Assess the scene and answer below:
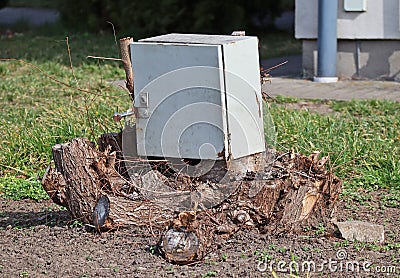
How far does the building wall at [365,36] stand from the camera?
9.45m

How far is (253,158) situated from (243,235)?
19.6 inches

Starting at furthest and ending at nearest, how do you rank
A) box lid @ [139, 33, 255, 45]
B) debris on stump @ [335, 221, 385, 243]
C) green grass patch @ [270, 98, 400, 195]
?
green grass patch @ [270, 98, 400, 195], debris on stump @ [335, 221, 385, 243], box lid @ [139, 33, 255, 45]

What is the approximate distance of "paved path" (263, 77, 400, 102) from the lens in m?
8.72

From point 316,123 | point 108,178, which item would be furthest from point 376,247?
point 316,123

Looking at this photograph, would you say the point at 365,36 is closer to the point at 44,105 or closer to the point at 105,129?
the point at 44,105

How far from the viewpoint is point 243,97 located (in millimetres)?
4281

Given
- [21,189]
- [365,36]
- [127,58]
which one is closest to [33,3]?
[365,36]

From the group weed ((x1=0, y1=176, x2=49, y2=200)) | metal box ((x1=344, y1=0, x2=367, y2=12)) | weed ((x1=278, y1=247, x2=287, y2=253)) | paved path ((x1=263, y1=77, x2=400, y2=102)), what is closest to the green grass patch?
paved path ((x1=263, y1=77, x2=400, y2=102))

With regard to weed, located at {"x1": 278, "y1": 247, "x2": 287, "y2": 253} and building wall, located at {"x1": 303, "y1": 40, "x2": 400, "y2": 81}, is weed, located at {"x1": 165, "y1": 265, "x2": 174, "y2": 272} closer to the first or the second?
weed, located at {"x1": 278, "y1": 247, "x2": 287, "y2": 253}

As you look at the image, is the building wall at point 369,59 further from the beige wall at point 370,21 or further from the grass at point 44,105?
the grass at point 44,105

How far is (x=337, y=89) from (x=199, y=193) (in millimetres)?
5193

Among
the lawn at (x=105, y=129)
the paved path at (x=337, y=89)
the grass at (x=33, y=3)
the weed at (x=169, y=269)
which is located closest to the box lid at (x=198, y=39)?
the lawn at (x=105, y=129)

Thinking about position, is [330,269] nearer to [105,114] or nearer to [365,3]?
[105,114]

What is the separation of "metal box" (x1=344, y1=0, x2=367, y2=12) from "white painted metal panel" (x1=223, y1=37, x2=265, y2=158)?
217 inches
